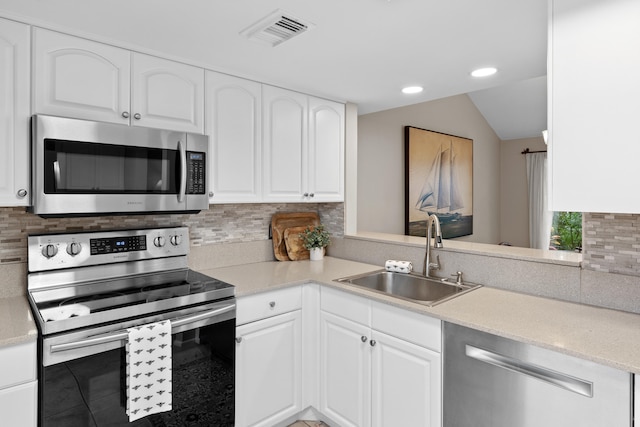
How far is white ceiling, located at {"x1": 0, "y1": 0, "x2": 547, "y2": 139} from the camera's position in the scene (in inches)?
56.7

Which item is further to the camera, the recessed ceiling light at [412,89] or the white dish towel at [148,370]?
the recessed ceiling light at [412,89]

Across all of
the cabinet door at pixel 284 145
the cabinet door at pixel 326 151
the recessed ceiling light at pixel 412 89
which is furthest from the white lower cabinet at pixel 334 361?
the recessed ceiling light at pixel 412 89

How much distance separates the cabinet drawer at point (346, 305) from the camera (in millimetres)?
1947

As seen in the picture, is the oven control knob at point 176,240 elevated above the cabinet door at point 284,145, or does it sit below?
below

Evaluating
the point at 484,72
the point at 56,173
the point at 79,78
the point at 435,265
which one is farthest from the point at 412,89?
the point at 56,173

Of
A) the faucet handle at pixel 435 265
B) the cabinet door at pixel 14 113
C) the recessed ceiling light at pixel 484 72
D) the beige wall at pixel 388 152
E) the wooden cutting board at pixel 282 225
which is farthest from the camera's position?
the beige wall at pixel 388 152

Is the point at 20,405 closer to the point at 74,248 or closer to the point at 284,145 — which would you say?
the point at 74,248

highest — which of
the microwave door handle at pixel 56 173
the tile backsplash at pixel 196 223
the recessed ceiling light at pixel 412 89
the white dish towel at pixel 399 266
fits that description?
the recessed ceiling light at pixel 412 89

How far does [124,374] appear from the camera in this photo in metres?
1.51

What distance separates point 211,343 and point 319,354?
0.70 meters

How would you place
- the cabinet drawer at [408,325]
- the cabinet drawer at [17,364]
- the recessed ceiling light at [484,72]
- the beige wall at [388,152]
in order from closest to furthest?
the cabinet drawer at [17,364]
the cabinet drawer at [408,325]
the recessed ceiling light at [484,72]
the beige wall at [388,152]

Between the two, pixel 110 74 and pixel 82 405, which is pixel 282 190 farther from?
pixel 82 405

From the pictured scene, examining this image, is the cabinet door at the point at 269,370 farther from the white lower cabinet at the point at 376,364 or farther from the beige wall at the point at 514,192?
the beige wall at the point at 514,192

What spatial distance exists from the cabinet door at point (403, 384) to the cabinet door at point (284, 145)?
3.53 ft
